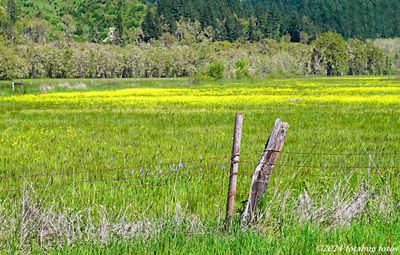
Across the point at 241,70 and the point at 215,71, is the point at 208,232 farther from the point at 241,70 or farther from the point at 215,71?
the point at 241,70

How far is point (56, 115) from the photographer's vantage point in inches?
1158

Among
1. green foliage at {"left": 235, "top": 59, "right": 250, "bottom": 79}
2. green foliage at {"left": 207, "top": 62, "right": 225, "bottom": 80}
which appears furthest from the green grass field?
green foliage at {"left": 235, "top": 59, "right": 250, "bottom": 79}

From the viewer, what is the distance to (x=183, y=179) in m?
11.5

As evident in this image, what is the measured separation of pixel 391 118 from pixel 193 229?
71.4 ft

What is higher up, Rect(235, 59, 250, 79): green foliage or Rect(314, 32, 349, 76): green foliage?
Rect(314, 32, 349, 76): green foliage

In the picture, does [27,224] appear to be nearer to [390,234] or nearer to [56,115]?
[390,234]

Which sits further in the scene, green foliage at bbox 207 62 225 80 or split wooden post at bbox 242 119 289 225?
green foliage at bbox 207 62 225 80

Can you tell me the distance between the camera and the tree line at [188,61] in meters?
137

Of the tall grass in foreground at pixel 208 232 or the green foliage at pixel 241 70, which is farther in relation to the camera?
the green foliage at pixel 241 70

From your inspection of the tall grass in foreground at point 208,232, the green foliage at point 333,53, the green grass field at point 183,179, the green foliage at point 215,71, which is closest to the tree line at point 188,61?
the green foliage at point 333,53

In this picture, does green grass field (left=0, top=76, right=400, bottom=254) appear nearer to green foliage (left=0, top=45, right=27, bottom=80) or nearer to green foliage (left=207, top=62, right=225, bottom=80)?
green foliage (left=207, top=62, right=225, bottom=80)

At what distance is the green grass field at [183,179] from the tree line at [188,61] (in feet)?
310

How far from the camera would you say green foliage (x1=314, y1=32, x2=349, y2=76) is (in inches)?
6560

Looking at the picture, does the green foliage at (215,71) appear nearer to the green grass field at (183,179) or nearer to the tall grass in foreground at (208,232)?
the green grass field at (183,179)
